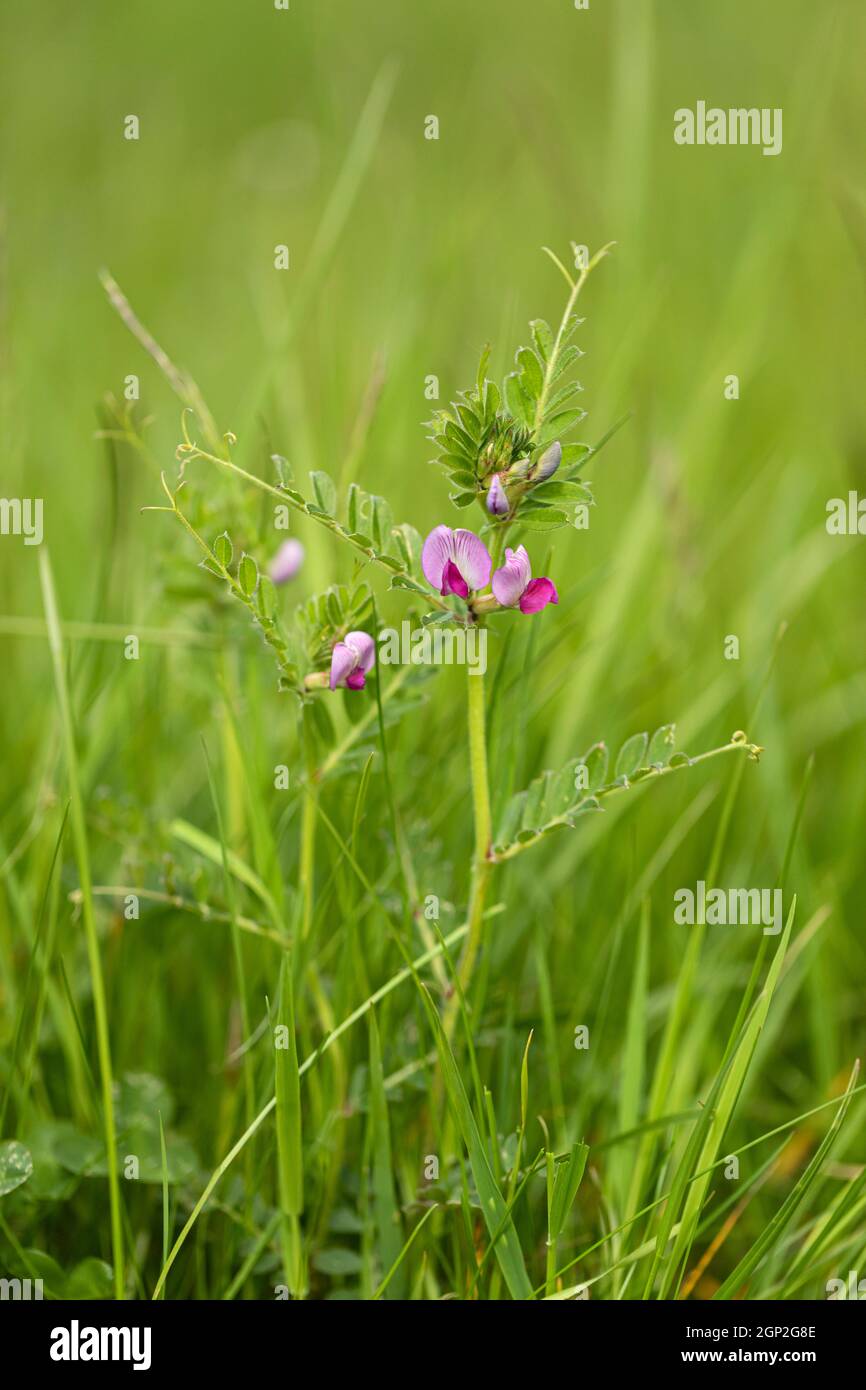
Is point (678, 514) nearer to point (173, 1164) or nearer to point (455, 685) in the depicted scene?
point (455, 685)

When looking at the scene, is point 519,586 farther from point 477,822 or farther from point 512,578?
point 477,822

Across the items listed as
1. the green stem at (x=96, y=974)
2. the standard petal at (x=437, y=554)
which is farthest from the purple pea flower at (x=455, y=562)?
the green stem at (x=96, y=974)

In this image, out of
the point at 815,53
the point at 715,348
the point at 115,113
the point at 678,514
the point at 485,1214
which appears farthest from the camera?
the point at 115,113

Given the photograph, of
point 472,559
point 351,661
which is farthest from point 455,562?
point 351,661

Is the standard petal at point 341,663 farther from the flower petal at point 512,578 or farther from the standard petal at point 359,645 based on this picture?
the flower petal at point 512,578

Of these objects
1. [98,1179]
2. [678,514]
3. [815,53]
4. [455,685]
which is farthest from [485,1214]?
[815,53]

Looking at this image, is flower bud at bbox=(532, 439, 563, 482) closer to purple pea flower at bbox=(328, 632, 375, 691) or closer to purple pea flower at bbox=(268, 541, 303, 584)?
purple pea flower at bbox=(328, 632, 375, 691)
